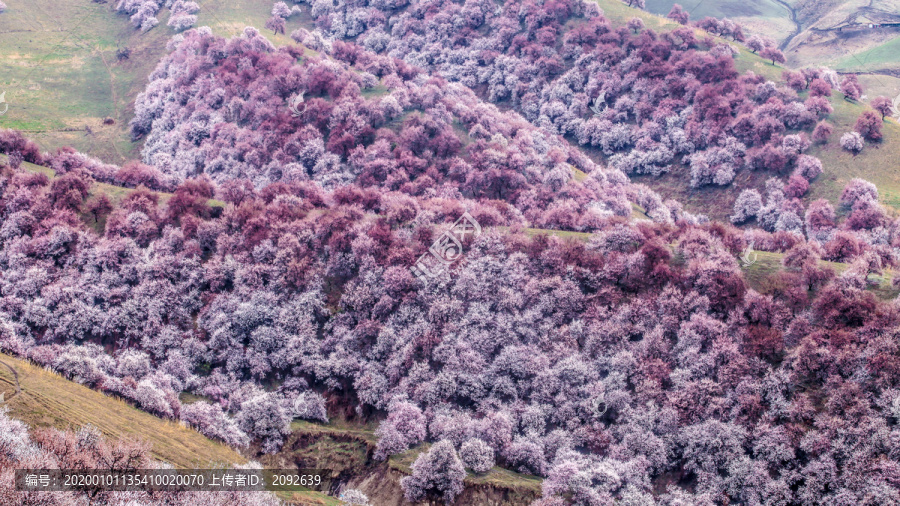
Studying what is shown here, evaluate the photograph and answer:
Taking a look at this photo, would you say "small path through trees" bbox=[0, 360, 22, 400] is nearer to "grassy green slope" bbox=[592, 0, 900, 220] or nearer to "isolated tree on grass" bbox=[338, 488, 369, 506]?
"isolated tree on grass" bbox=[338, 488, 369, 506]

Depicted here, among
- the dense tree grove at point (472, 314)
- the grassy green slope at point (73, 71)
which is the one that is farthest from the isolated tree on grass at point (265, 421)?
the grassy green slope at point (73, 71)

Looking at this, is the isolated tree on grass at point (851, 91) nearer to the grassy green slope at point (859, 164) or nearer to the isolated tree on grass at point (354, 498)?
the grassy green slope at point (859, 164)

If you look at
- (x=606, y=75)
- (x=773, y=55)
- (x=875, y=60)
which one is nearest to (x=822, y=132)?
(x=773, y=55)

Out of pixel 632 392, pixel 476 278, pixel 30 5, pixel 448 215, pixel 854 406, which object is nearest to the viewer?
pixel 854 406

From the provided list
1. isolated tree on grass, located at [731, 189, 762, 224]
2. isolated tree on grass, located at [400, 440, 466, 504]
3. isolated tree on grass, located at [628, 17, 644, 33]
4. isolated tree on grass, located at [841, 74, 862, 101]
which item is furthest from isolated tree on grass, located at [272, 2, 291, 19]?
isolated tree on grass, located at [400, 440, 466, 504]

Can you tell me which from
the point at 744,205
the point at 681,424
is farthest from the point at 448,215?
the point at 744,205

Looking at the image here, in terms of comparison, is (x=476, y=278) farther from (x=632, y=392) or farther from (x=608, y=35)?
(x=608, y=35)
